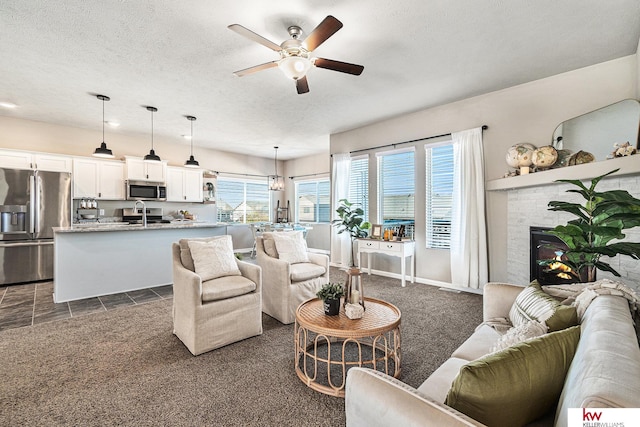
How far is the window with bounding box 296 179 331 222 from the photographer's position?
8.27 m

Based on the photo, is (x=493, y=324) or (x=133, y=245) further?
(x=133, y=245)

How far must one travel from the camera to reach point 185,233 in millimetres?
4801

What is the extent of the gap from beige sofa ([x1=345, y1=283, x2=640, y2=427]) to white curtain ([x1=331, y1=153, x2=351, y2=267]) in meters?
4.50

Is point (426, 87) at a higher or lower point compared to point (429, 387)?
higher

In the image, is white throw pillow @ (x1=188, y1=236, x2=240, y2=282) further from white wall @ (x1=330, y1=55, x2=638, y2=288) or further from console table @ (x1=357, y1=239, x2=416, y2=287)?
white wall @ (x1=330, y1=55, x2=638, y2=288)

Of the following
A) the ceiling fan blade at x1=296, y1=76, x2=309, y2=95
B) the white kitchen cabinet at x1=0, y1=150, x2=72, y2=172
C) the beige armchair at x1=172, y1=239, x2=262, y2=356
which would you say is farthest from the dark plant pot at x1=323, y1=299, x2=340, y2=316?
the white kitchen cabinet at x1=0, y1=150, x2=72, y2=172

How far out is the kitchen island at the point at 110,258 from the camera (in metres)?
3.73

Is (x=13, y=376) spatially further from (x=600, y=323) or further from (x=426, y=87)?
(x=426, y=87)

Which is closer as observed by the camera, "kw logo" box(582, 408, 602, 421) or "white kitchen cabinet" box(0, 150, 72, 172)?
"kw logo" box(582, 408, 602, 421)

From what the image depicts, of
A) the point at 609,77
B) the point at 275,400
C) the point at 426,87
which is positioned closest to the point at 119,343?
the point at 275,400

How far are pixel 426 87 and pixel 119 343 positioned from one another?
176 inches

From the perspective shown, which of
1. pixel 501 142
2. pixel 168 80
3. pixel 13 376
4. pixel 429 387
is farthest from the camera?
pixel 501 142

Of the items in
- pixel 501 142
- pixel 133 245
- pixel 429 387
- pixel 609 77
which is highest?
pixel 609 77

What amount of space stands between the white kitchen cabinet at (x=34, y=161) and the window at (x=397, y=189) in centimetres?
573
